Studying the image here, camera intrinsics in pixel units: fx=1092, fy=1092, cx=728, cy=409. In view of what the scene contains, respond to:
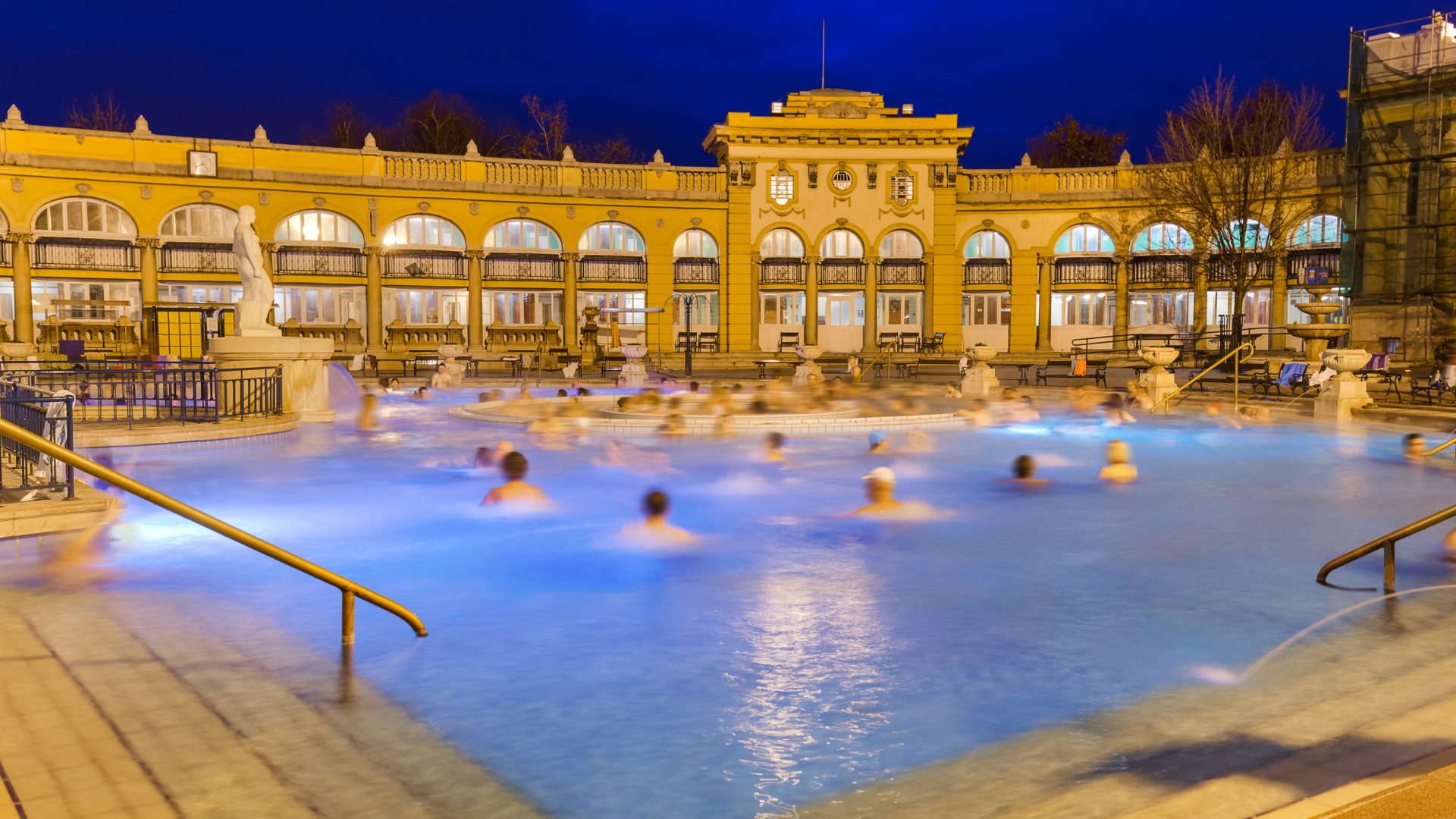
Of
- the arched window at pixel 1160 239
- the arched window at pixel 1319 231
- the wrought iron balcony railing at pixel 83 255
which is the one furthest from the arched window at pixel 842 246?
A: the wrought iron balcony railing at pixel 83 255

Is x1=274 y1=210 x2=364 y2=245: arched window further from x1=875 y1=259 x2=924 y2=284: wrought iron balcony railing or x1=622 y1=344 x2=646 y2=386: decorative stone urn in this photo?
x1=875 y1=259 x2=924 y2=284: wrought iron balcony railing

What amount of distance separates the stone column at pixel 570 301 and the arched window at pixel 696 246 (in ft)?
14.7

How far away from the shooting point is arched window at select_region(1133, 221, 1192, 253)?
145ft

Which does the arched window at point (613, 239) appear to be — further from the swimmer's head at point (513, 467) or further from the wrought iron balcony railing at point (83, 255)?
the swimmer's head at point (513, 467)

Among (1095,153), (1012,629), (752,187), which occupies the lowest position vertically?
(1012,629)

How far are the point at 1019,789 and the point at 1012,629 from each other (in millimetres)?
2339

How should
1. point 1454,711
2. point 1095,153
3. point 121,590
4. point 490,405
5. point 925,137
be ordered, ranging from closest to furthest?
point 1454,711 → point 121,590 → point 490,405 → point 925,137 → point 1095,153

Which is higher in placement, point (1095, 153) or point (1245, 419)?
point (1095, 153)

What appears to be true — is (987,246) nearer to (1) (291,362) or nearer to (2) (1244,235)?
(2) (1244,235)

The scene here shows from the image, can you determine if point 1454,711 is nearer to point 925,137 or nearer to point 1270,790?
point 1270,790

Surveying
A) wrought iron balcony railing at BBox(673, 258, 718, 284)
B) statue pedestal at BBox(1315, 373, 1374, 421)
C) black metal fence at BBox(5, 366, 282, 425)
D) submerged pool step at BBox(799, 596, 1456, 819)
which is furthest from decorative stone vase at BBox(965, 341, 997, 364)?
wrought iron balcony railing at BBox(673, 258, 718, 284)

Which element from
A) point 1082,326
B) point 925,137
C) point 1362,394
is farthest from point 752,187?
point 1362,394

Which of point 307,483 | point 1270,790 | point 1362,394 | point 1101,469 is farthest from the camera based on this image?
point 1362,394

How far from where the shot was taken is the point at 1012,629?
21.0 feet
